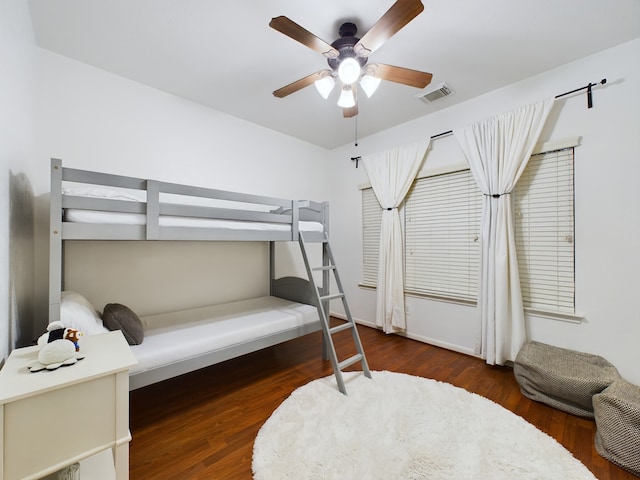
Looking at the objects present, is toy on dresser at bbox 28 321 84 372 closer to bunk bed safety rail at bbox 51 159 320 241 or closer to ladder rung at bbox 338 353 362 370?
bunk bed safety rail at bbox 51 159 320 241

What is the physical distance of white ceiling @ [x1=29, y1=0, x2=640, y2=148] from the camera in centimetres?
159

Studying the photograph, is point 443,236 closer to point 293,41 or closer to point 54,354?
point 293,41

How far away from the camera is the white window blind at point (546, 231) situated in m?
2.15

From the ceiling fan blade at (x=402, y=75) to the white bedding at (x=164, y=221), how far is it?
1359 millimetres

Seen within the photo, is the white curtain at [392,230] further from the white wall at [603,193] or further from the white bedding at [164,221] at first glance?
the white bedding at [164,221]

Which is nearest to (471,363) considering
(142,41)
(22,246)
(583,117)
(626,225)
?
(626,225)

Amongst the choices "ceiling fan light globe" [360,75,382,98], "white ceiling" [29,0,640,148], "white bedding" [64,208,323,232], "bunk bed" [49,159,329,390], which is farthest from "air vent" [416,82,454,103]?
"white bedding" [64,208,323,232]

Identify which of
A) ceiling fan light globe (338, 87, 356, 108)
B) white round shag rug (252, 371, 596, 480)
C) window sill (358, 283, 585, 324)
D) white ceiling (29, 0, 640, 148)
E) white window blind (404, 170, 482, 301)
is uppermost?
white ceiling (29, 0, 640, 148)

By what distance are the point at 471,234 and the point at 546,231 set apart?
60 centimetres

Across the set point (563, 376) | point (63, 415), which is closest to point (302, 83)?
point (63, 415)

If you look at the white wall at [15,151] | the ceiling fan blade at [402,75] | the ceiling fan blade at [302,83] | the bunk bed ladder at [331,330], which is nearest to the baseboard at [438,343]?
the bunk bed ladder at [331,330]

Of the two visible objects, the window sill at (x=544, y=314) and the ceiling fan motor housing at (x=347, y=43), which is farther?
the window sill at (x=544, y=314)

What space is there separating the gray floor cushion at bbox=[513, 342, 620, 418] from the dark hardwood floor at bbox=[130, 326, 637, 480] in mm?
71

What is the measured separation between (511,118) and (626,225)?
120 cm
